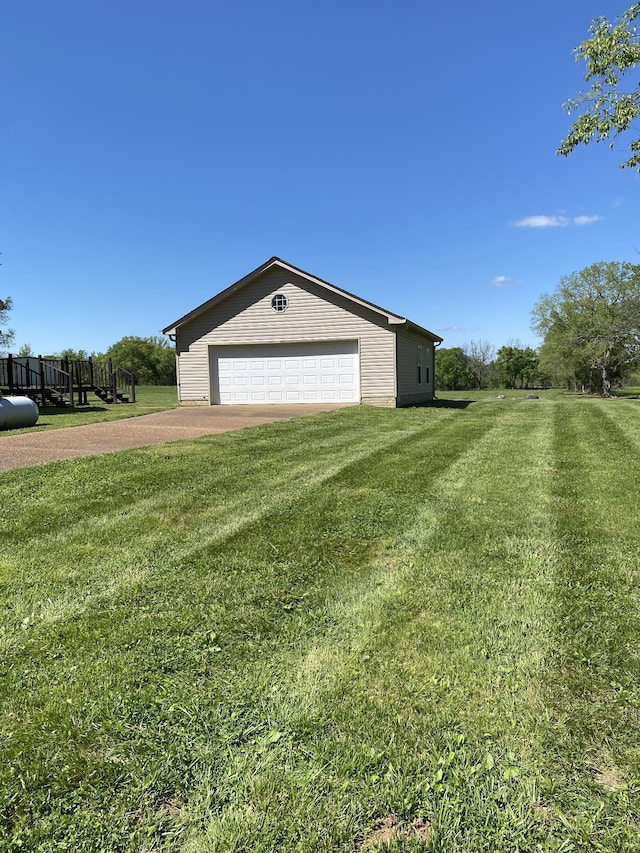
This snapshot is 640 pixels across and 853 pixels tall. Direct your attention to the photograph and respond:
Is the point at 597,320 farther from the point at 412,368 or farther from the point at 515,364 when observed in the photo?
the point at 515,364

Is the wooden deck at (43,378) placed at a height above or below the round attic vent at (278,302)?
below

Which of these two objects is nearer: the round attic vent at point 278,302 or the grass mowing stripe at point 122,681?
the grass mowing stripe at point 122,681

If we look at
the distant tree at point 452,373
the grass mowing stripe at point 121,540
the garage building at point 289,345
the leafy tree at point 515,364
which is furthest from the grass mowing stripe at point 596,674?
the leafy tree at point 515,364

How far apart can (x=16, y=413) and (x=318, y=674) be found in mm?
10140

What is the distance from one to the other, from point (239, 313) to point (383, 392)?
18.2 feet

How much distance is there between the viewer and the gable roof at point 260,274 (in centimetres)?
1600

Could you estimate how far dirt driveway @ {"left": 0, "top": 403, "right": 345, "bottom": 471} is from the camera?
22.4 ft

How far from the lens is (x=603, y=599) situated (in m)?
2.98

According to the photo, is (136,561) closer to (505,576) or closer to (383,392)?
(505,576)

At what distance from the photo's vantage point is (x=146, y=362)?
63.5m

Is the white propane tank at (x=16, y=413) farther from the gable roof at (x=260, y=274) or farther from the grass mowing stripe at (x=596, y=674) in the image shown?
the grass mowing stripe at (x=596, y=674)

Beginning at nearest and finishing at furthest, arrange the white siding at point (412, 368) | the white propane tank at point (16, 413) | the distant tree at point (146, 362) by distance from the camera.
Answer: the white propane tank at point (16, 413), the white siding at point (412, 368), the distant tree at point (146, 362)

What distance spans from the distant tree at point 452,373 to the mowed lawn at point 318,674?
61.4m

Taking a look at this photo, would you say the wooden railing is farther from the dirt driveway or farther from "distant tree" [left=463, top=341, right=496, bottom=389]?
"distant tree" [left=463, top=341, right=496, bottom=389]
